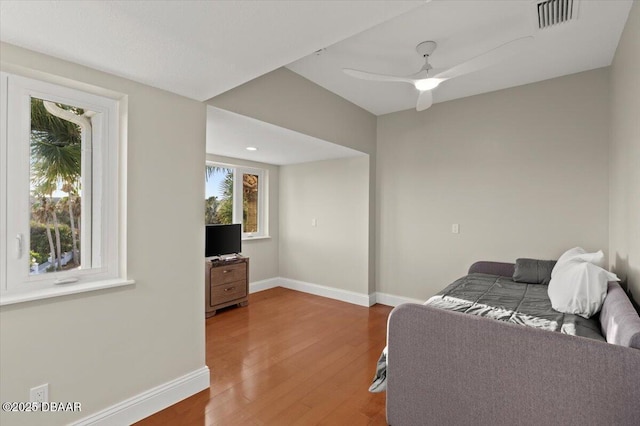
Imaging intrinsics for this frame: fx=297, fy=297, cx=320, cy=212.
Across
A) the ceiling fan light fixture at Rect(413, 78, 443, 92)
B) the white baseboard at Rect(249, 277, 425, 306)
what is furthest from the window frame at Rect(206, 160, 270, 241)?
the ceiling fan light fixture at Rect(413, 78, 443, 92)

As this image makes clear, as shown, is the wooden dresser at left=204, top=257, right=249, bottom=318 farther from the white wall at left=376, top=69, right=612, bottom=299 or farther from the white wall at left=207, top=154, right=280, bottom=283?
the white wall at left=376, top=69, right=612, bottom=299

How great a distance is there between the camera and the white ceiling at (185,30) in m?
1.24

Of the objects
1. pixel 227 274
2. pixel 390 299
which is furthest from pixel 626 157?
pixel 227 274

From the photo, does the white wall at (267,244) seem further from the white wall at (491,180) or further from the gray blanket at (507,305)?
the gray blanket at (507,305)

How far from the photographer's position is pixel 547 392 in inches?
53.4

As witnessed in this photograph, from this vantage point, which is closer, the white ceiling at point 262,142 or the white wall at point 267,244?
the white ceiling at point 262,142

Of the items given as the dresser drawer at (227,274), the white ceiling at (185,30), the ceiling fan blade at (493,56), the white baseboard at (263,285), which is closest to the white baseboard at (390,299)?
the white baseboard at (263,285)

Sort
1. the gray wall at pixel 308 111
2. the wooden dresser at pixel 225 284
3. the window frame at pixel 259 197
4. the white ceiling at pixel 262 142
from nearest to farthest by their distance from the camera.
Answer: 1. the gray wall at pixel 308 111
2. the white ceiling at pixel 262 142
3. the wooden dresser at pixel 225 284
4. the window frame at pixel 259 197

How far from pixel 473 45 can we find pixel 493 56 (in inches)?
24.7

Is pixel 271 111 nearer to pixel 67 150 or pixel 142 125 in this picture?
pixel 142 125

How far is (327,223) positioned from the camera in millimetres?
4766

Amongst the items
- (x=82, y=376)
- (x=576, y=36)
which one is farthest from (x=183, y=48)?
(x=576, y=36)

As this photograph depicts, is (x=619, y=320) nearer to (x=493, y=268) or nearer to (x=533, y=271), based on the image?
(x=533, y=271)

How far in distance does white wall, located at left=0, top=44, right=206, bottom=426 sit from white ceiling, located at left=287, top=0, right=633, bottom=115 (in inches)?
58.8
